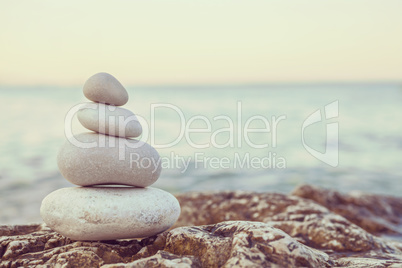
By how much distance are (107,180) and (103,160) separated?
19cm

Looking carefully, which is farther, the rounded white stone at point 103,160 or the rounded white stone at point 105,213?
the rounded white stone at point 103,160

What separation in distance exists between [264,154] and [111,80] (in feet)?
39.0

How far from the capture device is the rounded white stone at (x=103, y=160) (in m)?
3.12

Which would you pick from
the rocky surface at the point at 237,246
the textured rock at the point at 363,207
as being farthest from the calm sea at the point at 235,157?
the rocky surface at the point at 237,246

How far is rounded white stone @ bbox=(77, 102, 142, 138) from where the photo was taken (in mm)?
3215

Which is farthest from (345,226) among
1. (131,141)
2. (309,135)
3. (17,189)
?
(309,135)

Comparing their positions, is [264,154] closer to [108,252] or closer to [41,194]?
[41,194]

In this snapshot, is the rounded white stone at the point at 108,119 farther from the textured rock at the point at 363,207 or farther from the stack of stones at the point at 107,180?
the textured rock at the point at 363,207

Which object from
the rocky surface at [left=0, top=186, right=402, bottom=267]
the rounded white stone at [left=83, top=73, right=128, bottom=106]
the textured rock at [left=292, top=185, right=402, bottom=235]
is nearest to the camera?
the rocky surface at [left=0, top=186, right=402, bottom=267]

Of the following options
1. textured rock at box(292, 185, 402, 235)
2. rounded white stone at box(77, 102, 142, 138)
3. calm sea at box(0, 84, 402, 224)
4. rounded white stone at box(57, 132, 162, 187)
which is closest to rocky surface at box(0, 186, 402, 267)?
rounded white stone at box(57, 132, 162, 187)

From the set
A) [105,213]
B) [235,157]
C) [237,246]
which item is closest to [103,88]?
[105,213]

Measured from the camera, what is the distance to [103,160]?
10.2ft

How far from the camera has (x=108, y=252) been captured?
277cm

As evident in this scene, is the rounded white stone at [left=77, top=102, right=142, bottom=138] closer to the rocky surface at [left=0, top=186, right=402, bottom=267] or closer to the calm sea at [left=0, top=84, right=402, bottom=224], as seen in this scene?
the rocky surface at [left=0, top=186, right=402, bottom=267]
